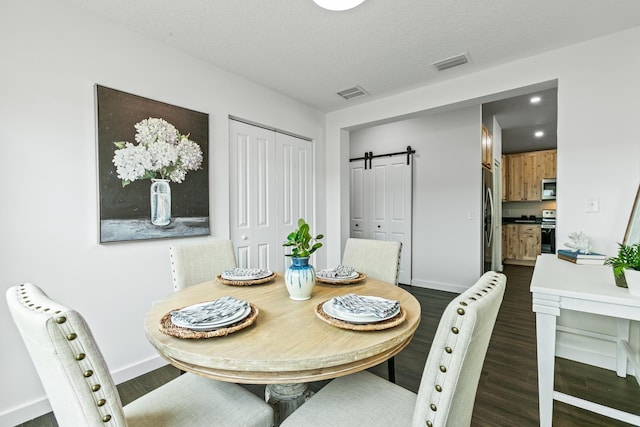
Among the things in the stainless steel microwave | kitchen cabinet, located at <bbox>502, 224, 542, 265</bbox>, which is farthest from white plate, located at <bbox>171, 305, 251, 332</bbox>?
the stainless steel microwave

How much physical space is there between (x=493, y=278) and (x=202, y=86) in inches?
103

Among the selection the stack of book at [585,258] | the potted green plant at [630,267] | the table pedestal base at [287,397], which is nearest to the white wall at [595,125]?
the stack of book at [585,258]

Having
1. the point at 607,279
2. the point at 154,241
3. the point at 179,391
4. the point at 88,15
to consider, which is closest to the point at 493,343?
the point at 607,279

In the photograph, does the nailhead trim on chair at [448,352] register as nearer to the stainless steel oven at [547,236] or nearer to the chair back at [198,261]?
the chair back at [198,261]

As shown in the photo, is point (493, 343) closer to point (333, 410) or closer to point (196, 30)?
point (333, 410)

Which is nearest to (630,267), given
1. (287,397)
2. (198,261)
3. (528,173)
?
(287,397)

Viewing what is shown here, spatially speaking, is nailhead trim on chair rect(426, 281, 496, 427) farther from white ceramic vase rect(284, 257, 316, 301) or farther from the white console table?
the white console table

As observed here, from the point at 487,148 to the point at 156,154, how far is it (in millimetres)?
4328

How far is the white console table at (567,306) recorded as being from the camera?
1.22 metres

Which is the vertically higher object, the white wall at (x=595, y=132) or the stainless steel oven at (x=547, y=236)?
the white wall at (x=595, y=132)

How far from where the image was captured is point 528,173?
6.38 metres

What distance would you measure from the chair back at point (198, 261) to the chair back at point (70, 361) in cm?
114

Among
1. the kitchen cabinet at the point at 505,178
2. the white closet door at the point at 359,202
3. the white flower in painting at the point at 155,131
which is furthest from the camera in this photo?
the kitchen cabinet at the point at 505,178

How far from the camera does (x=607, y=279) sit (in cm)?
152
